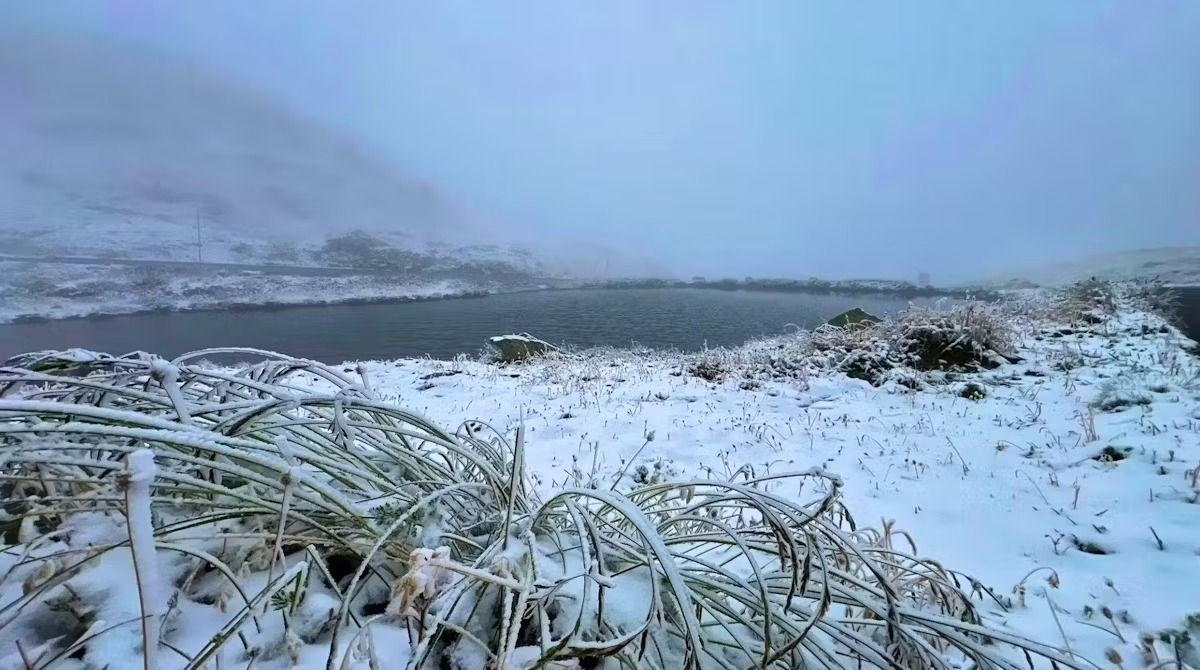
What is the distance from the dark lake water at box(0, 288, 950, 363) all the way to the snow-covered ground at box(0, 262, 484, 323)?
3154 mm

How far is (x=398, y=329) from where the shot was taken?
22422 mm

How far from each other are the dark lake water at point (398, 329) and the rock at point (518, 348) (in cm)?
288

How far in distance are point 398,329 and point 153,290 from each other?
2451 centimetres

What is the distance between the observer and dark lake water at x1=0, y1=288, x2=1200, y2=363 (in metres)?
16.5

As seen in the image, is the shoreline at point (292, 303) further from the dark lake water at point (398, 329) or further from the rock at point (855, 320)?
the rock at point (855, 320)

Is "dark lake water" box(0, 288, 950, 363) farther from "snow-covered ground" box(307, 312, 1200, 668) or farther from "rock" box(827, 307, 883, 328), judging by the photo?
"snow-covered ground" box(307, 312, 1200, 668)

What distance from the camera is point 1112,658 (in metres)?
1.80

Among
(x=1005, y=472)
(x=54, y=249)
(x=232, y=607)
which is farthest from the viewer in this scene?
(x=54, y=249)

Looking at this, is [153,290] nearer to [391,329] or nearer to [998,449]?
[391,329]

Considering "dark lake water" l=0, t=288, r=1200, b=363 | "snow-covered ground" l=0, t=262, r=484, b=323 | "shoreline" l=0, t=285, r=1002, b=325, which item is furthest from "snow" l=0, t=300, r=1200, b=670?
"snow-covered ground" l=0, t=262, r=484, b=323

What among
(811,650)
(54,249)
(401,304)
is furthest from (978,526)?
(54,249)

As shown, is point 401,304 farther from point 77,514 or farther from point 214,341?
point 77,514

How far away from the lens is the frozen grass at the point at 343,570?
0.88m

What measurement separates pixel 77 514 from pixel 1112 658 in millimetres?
3374
